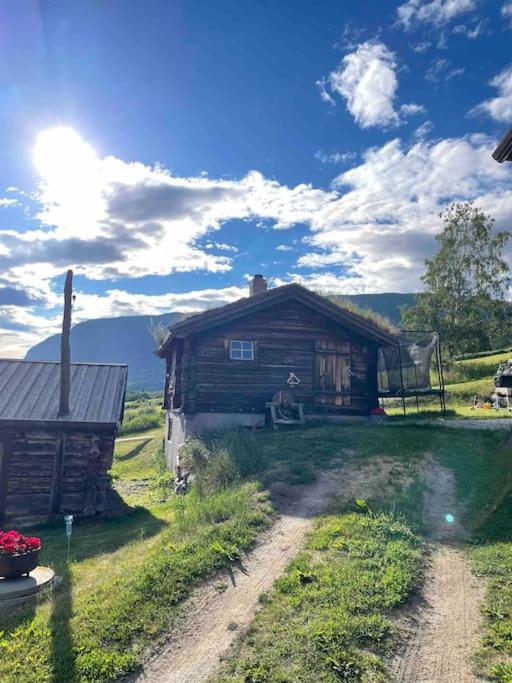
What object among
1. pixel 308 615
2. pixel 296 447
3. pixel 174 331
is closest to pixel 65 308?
pixel 174 331

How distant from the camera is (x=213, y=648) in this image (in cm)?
575

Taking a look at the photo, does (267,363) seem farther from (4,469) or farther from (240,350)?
(4,469)

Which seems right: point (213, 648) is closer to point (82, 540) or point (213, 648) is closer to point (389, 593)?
point (389, 593)

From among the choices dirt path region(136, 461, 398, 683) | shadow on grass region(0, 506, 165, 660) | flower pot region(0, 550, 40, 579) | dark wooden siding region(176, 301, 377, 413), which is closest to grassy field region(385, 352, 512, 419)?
dark wooden siding region(176, 301, 377, 413)

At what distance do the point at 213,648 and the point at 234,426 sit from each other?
12523 millimetres

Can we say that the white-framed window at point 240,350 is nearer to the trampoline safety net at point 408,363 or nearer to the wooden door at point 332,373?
the wooden door at point 332,373

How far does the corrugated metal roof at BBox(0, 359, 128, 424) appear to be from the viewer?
14.8 m

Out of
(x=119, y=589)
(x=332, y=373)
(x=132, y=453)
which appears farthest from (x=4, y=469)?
(x=132, y=453)

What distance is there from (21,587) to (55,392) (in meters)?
8.84

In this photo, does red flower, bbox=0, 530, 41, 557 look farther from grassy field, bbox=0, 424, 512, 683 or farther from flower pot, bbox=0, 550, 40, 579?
grassy field, bbox=0, 424, 512, 683

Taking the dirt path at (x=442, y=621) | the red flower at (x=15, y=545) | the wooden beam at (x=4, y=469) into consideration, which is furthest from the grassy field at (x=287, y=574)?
the wooden beam at (x=4, y=469)

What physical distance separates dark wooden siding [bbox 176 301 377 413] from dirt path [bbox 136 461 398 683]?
8.69 metres

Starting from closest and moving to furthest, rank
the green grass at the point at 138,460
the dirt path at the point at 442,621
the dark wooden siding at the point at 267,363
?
1. the dirt path at the point at 442,621
2. the dark wooden siding at the point at 267,363
3. the green grass at the point at 138,460

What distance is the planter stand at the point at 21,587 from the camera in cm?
778
